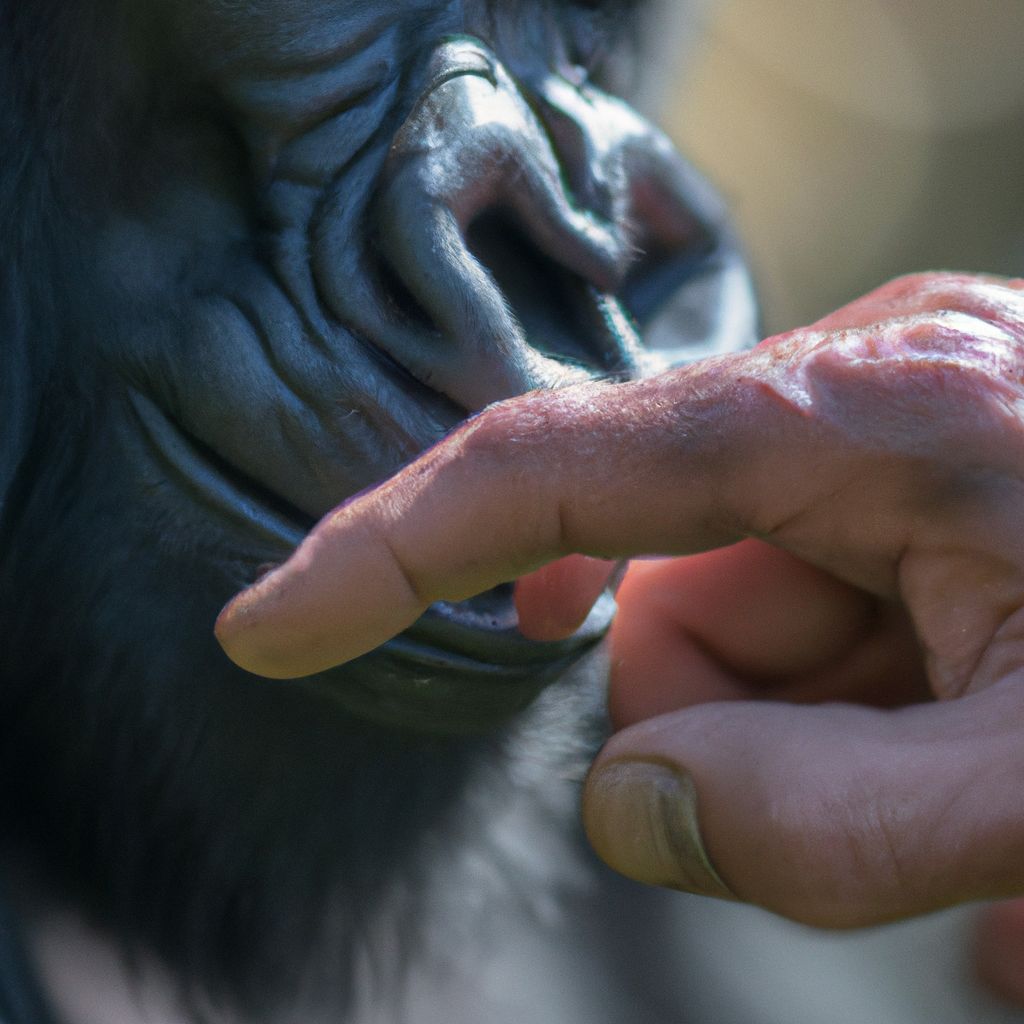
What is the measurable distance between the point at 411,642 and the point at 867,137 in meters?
2.67

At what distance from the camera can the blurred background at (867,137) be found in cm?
260

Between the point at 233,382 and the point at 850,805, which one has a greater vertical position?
the point at 233,382

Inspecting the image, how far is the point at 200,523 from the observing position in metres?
0.47

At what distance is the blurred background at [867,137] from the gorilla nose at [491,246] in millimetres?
1962

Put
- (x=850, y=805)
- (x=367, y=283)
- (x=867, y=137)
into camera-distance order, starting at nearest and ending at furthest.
Answer: (x=850, y=805) → (x=367, y=283) → (x=867, y=137)

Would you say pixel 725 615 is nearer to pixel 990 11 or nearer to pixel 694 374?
pixel 694 374

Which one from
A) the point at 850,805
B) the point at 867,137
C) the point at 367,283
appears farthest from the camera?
the point at 867,137

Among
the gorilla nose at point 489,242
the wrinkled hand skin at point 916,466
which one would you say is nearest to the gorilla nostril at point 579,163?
the gorilla nose at point 489,242

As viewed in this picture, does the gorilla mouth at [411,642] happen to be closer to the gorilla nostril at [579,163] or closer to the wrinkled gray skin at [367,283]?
the wrinkled gray skin at [367,283]

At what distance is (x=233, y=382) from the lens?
458 millimetres

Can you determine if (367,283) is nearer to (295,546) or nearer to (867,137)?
(295,546)

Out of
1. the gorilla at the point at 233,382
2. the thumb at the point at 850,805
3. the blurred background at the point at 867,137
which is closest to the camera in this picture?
the thumb at the point at 850,805

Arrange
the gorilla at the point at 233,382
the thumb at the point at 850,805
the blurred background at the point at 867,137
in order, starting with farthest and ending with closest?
1. the blurred background at the point at 867,137
2. the gorilla at the point at 233,382
3. the thumb at the point at 850,805

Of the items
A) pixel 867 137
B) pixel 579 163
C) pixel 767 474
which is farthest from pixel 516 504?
pixel 867 137
